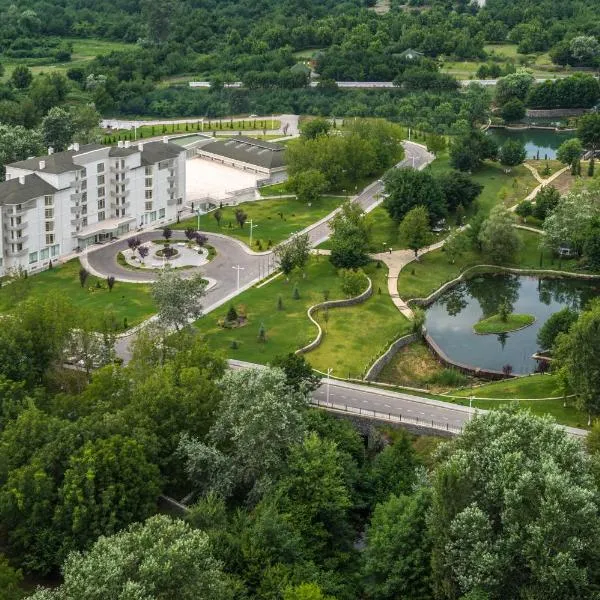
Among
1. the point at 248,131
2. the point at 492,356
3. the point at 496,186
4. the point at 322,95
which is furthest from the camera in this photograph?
the point at 322,95

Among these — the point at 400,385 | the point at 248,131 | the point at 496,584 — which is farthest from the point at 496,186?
the point at 496,584

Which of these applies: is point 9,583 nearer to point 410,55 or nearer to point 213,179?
point 213,179

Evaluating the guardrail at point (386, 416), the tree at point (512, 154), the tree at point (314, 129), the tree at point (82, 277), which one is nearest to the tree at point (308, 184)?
the tree at point (314, 129)

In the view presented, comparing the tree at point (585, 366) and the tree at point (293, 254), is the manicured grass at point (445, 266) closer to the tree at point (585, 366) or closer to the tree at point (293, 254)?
the tree at point (293, 254)

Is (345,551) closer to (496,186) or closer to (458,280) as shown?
(458,280)

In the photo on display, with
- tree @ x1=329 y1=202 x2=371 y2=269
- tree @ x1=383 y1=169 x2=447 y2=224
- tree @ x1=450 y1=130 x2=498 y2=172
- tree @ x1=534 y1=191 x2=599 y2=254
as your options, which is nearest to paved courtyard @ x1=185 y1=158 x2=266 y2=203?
tree @ x1=383 y1=169 x2=447 y2=224

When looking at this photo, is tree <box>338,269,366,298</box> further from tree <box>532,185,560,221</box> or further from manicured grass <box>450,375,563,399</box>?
tree <box>532,185,560,221</box>

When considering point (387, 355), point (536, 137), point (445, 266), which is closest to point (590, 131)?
point (536, 137)
